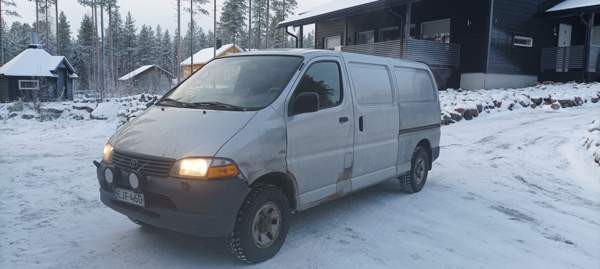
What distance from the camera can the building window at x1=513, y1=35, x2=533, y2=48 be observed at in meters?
20.0

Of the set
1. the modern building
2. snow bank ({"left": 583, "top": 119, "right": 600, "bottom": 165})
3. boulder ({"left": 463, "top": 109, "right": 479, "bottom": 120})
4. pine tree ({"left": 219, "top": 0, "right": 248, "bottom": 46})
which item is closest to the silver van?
snow bank ({"left": 583, "top": 119, "right": 600, "bottom": 165})

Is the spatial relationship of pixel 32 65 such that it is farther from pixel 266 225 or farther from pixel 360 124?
pixel 266 225

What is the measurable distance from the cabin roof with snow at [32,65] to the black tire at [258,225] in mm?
30275

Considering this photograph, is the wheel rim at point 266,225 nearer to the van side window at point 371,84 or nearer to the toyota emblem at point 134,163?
the toyota emblem at point 134,163

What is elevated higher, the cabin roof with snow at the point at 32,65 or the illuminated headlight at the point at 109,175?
the cabin roof with snow at the point at 32,65

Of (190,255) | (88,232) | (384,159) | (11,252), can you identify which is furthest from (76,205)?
(384,159)

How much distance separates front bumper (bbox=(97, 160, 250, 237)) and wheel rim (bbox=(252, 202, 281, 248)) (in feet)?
0.96

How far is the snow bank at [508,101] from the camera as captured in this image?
1267 cm

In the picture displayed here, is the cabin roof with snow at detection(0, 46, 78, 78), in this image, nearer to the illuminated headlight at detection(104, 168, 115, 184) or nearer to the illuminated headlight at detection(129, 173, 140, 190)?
the illuminated headlight at detection(104, 168, 115, 184)

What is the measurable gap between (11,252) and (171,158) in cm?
180

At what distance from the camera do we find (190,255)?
3920 millimetres

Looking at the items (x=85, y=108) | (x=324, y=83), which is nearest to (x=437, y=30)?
(x=85, y=108)

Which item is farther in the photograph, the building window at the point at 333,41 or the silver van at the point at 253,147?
the building window at the point at 333,41

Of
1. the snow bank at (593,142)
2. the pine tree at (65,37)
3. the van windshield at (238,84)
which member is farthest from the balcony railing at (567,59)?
the pine tree at (65,37)
